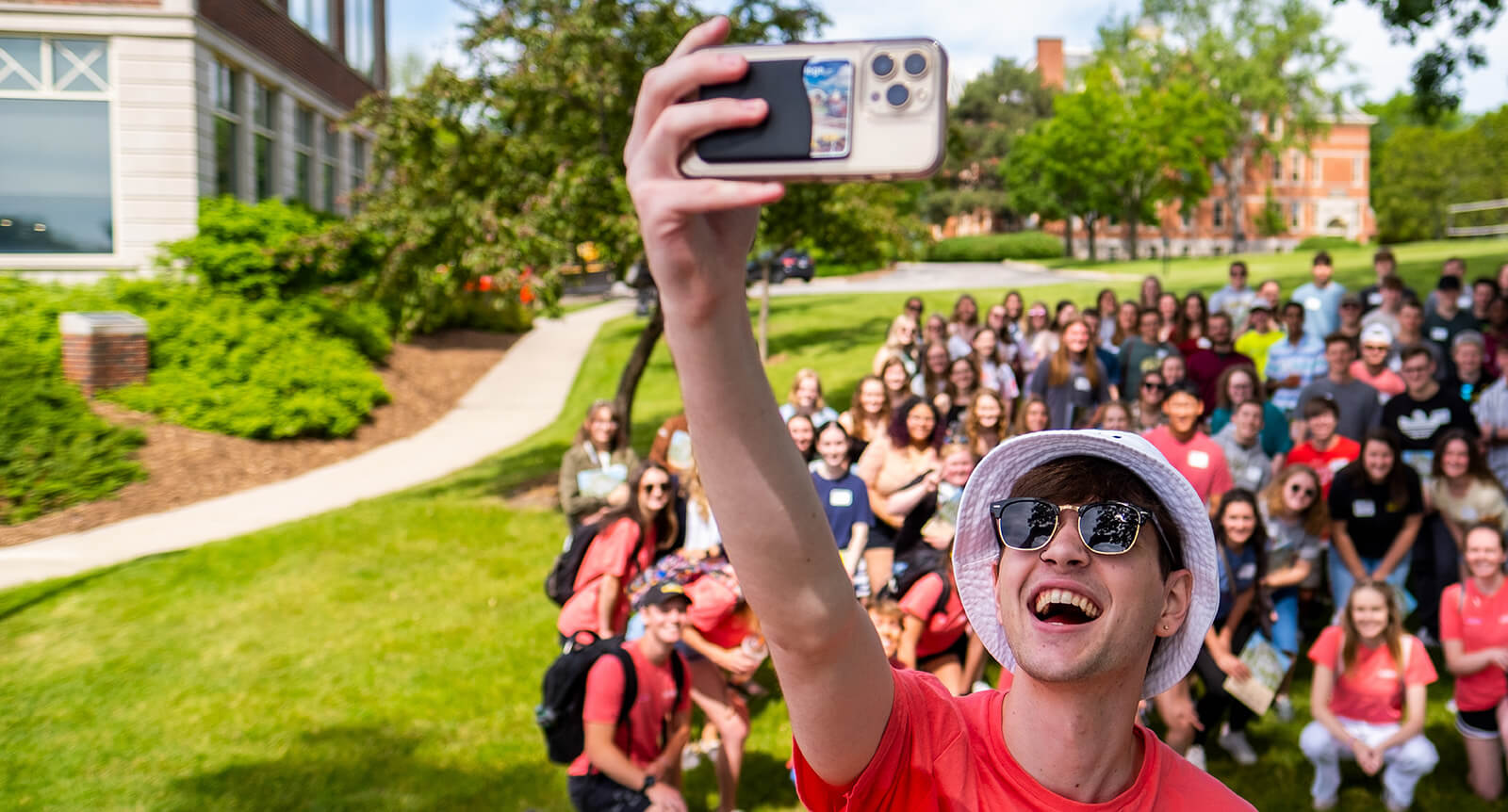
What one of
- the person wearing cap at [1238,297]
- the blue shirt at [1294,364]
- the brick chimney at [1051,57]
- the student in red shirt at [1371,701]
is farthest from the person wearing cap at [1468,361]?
the brick chimney at [1051,57]

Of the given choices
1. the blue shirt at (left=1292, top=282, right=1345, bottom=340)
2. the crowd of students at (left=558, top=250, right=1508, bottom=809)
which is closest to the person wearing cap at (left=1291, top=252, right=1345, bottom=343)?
the blue shirt at (left=1292, top=282, right=1345, bottom=340)

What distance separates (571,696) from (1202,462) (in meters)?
4.24

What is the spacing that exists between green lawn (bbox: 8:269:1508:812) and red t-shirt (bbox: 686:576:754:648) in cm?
88

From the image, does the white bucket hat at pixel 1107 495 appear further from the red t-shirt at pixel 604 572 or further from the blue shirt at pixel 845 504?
the blue shirt at pixel 845 504

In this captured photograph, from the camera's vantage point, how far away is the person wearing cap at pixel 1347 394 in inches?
316

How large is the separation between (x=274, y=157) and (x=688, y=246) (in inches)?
886

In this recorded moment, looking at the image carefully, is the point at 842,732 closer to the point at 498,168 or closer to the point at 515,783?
the point at 515,783

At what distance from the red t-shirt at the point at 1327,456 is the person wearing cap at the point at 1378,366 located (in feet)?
3.65

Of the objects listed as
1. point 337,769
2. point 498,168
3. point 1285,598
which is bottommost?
point 337,769

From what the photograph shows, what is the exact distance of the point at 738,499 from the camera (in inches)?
47.6

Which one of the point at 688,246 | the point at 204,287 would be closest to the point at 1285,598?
the point at 688,246

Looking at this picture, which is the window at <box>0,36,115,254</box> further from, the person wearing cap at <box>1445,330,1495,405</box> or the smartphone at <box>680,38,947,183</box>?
the smartphone at <box>680,38,947,183</box>

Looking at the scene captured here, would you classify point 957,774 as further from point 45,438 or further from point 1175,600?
point 45,438

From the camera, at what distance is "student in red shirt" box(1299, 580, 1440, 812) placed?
5.61 meters
